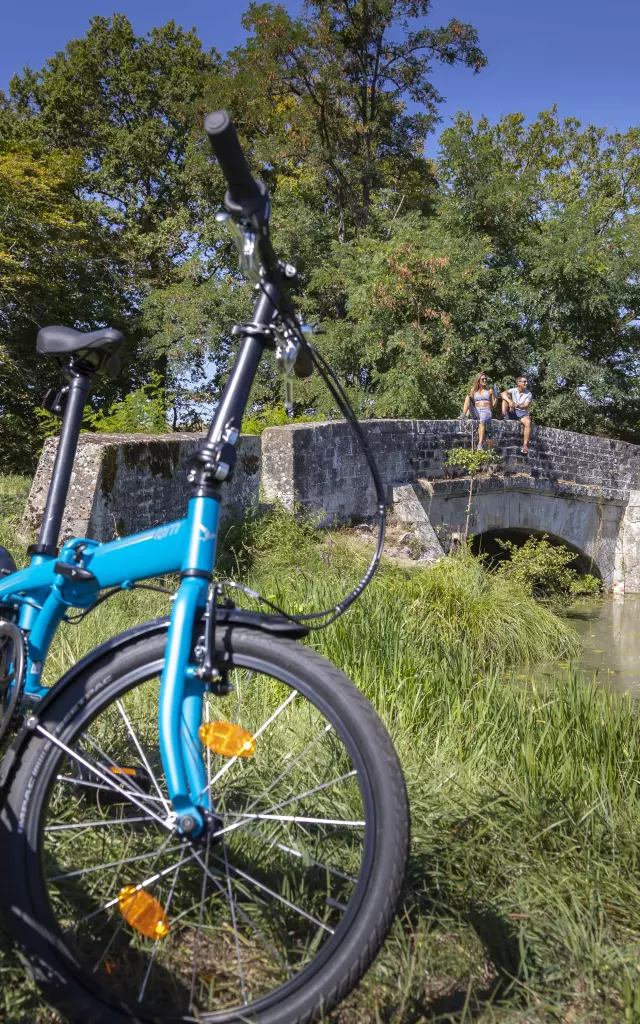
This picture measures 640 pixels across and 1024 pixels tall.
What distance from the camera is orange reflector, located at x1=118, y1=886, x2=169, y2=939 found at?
1.50m

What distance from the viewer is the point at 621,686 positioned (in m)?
9.00

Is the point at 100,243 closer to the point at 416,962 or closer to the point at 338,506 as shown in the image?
the point at 338,506

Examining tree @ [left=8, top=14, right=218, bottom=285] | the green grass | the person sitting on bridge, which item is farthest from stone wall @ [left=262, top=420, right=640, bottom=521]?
tree @ [left=8, top=14, right=218, bottom=285]

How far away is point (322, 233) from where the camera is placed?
751 inches

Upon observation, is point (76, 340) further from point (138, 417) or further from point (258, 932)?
point (138, 417)

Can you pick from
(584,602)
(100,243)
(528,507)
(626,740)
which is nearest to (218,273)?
(100,243)

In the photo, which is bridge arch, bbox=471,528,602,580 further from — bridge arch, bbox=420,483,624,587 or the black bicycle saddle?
the black bicycle saddle

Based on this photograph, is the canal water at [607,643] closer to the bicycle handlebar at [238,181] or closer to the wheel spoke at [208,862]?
the wheel spoke at [208,862]

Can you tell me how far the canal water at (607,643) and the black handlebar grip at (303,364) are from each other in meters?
5.91

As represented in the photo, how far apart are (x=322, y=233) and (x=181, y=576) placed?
60.9 ft

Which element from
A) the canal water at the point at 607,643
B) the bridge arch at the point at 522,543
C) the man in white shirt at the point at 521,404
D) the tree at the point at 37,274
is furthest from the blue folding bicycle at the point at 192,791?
the bridge arch at the point at 522,543

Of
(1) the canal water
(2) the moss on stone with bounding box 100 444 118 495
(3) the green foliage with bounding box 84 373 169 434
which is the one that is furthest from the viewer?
(1) the canal water

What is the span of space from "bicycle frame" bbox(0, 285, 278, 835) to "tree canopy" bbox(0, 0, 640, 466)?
534 inches

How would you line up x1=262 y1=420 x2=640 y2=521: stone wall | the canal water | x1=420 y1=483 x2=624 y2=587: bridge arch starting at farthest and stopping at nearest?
x1=420 y1=483 x2=624 y2=587: bridge arch → x1=262 y1=420 x2=640 y2=521: stone wall → the canal water
